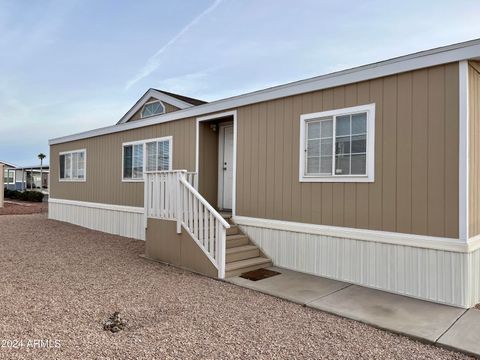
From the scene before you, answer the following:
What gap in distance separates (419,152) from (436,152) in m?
0.19

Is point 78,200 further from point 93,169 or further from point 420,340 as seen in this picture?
point 420,340

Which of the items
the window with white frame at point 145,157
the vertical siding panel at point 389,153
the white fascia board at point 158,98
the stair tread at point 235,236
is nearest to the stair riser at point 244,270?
the stair tread at point 235,236

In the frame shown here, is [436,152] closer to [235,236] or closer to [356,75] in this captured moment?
[356,75]

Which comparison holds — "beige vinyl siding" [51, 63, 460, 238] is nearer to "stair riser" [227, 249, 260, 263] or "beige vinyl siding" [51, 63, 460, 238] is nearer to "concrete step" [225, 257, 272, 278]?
"stair riser" [227, 249, 260, 263]

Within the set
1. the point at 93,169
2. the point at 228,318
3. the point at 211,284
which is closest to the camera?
the point at 228,318

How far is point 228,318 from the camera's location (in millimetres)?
3422

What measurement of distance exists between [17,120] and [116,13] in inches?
585

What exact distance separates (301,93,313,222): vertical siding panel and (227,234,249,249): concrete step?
46.4 inches

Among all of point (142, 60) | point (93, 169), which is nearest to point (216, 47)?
point (142, 60)

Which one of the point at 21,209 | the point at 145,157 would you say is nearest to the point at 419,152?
the point at 145,157

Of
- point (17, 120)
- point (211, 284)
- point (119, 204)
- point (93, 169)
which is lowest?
point (211, 284)

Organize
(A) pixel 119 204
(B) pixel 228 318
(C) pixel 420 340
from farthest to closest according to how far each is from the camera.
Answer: (A) pixel 119 204, (B) pixel 228 318, (C) pixel 420 340

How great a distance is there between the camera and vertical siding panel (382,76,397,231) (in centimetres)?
438

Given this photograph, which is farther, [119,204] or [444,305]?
[119,204]
